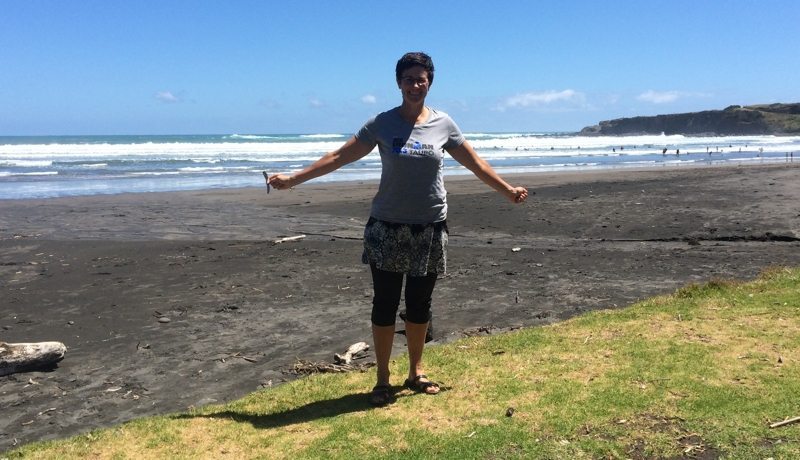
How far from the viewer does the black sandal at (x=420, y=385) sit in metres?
4.66

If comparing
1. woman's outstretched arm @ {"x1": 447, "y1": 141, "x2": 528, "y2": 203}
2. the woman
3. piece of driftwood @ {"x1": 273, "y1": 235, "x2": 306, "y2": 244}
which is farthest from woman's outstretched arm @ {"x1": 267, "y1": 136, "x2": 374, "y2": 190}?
piece of driftwood @ {"x1": 273, "y1": 235, "x2": 306, "y2": 244}

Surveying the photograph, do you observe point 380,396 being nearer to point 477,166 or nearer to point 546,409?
point 546,409

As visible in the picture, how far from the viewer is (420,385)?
4.71 m

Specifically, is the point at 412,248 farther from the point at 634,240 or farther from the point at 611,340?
the point at 634,240

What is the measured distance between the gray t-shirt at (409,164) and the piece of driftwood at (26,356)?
385cm

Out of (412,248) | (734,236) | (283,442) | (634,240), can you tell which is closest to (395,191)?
(412,248)

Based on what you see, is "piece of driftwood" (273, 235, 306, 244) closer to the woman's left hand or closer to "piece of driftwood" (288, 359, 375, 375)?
"piece of driftwood" (288, 359, 375, 375)

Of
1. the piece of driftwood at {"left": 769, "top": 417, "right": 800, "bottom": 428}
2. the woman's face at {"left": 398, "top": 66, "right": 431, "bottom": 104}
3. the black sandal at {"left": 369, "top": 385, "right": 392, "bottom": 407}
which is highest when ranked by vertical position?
the woman's face at {"left": 398, "top": 66, "right": 431, "bottom": 104}

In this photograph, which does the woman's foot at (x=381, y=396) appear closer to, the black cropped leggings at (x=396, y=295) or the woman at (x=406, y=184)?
the woman at (x=406, y=184)

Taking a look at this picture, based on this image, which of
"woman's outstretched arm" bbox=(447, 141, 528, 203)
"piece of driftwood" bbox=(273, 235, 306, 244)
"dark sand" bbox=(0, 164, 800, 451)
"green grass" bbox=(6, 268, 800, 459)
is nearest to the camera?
"green grass" bbox=(6, 268, 800, 459)

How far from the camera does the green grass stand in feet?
12.1

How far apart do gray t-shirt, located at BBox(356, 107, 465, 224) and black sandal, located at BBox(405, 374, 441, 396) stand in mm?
1162

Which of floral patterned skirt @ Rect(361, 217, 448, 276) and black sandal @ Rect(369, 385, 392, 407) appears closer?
floral patterned skirt @ Rect(361, 217, 448, 276)

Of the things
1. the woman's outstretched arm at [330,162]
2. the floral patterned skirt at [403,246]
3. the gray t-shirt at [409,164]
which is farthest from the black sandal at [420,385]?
the woman's outstretched arm at [330,162]
